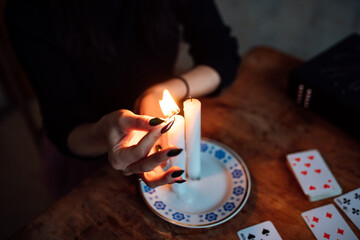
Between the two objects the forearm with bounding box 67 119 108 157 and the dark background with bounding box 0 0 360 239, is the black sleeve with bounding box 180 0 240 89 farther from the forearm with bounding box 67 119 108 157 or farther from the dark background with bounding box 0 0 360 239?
the dark background with bounding box 0 0 360 239

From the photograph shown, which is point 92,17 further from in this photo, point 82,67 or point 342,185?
point 342,185

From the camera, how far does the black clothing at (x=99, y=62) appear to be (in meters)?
1.04

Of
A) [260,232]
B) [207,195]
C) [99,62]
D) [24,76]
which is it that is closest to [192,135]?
[207,195]

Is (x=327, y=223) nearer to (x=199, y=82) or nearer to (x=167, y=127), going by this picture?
(x=167, y=127)

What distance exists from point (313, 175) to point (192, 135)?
0.40 metres

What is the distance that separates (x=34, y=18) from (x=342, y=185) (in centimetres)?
114

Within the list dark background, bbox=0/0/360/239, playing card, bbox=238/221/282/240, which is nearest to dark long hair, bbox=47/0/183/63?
playing card, bbox=238/221/282/240

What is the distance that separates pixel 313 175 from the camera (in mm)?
854

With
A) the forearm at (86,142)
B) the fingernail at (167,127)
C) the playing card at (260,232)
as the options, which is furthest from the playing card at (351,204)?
the forearm at (86,142)

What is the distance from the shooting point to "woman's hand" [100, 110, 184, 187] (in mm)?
639

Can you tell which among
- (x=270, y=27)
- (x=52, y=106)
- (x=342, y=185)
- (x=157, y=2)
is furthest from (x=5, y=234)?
(x=270, y=27)

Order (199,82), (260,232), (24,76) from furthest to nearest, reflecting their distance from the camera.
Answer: (24,76)
(199,82)
(260,232)

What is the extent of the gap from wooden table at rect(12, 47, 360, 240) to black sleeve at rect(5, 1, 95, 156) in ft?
0.92

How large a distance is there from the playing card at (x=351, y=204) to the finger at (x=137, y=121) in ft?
1.82
